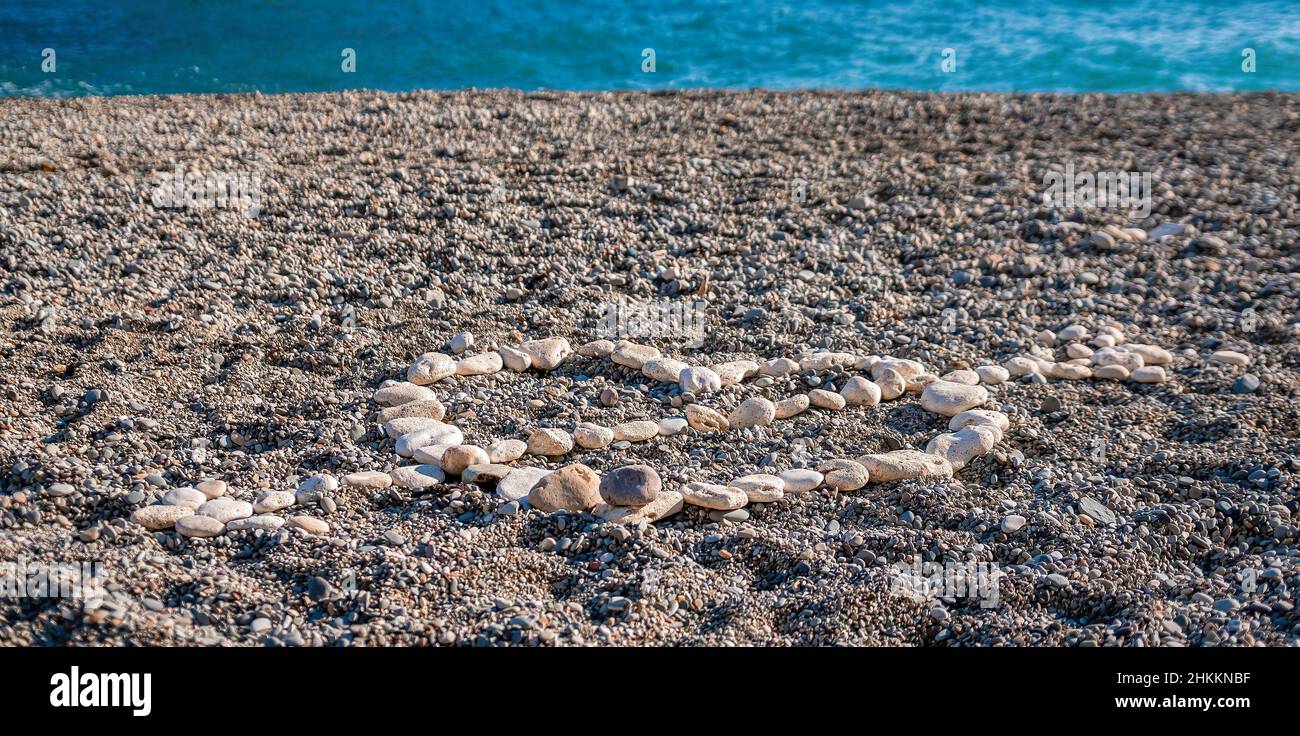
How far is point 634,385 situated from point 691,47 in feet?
34.4

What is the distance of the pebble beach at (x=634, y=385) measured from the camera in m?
3.33

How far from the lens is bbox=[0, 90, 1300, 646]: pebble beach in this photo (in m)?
3.33

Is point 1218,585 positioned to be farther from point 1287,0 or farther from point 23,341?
point 1287,0

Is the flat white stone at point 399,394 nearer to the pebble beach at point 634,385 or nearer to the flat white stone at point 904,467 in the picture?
the pebble beach at point 634,385

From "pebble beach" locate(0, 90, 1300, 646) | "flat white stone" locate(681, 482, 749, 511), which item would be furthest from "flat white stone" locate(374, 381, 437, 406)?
"flat white stone" locate(681, 482, 749, 511)

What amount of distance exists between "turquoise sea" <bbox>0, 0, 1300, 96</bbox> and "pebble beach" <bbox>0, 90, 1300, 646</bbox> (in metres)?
3.67

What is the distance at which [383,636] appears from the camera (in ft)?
9.98

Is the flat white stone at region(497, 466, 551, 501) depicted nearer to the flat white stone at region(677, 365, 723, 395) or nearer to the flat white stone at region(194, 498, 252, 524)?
the flat white stone at region(194, 498, 252, 524)

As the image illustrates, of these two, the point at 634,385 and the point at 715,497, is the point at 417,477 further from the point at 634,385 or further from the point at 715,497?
the point at 634,385

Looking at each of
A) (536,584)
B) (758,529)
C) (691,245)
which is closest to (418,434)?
(536,584)

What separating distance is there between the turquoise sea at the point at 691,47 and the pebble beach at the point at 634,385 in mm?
3667

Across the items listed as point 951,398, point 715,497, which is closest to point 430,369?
point 715,497

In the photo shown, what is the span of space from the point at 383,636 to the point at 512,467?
1142 millimetres

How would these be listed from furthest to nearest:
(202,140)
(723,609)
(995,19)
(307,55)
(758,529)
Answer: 1. (995,19)
2. (307,55)
3. (202,140)
4. (758,529)
5. (723,609)
